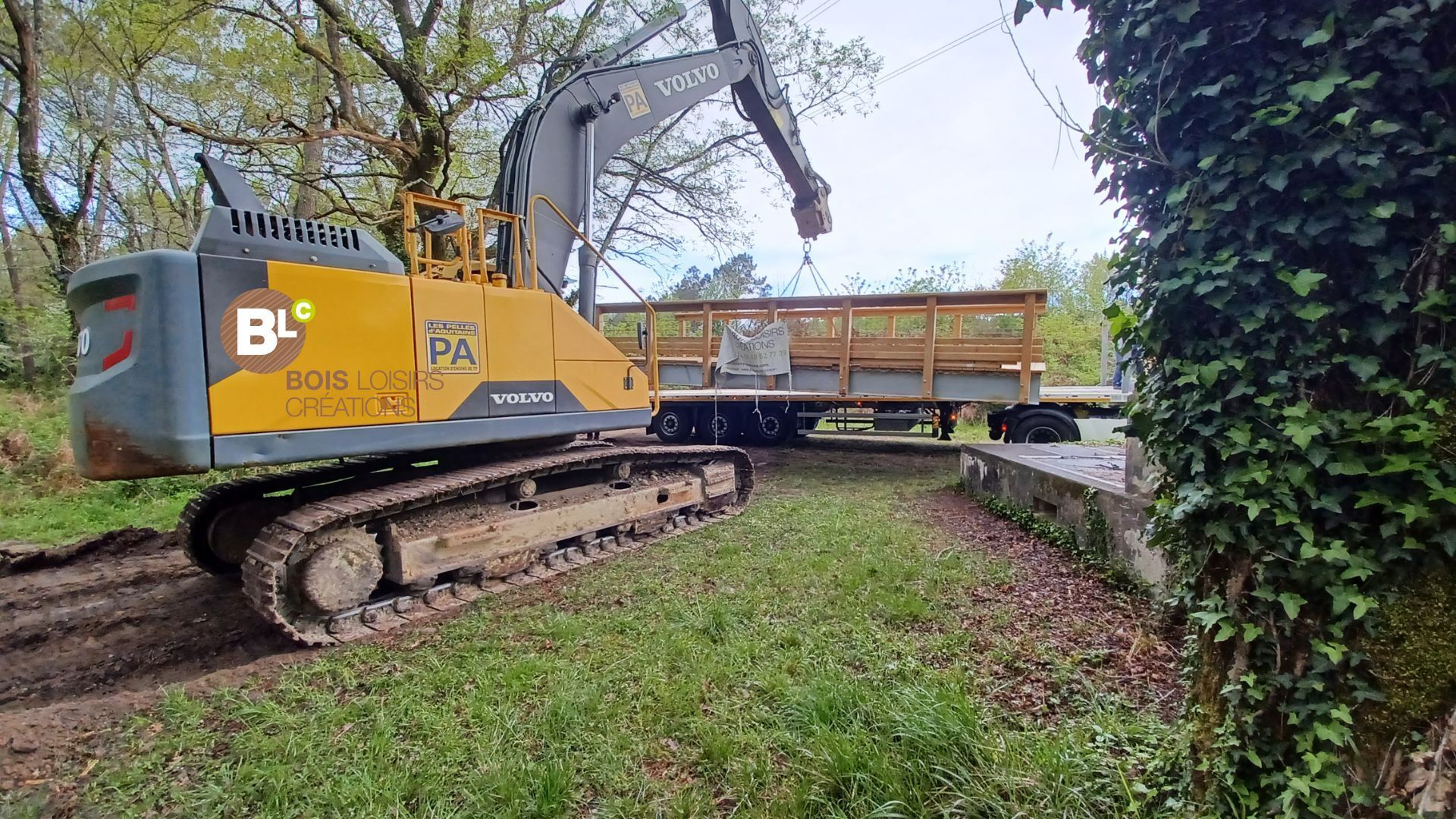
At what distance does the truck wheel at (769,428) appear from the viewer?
35.5ft

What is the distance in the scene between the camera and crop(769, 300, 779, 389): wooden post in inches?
374

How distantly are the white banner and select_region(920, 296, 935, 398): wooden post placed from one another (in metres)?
1.96

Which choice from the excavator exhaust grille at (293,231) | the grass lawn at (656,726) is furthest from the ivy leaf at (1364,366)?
the excavator exhaust grille at (293,231)

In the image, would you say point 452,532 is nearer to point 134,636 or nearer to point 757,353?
point 134,636

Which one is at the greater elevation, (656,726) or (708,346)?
(708,346)

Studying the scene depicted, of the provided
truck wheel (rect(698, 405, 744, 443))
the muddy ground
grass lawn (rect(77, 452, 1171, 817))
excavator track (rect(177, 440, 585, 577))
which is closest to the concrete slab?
the muddy ground

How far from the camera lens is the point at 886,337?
907 centimetres

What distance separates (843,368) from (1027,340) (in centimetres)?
231

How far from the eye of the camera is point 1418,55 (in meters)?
1.33

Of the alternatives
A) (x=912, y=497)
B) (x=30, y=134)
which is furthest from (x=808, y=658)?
(x=30, y=134)

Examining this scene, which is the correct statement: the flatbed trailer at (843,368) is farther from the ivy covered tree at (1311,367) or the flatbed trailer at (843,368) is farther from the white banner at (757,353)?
the ivy covered tree at (1311,367)

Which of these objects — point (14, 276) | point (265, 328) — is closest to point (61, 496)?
point (265, 328)

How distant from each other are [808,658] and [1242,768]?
1.62 m

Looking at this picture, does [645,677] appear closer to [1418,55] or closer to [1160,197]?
[1160,197]
